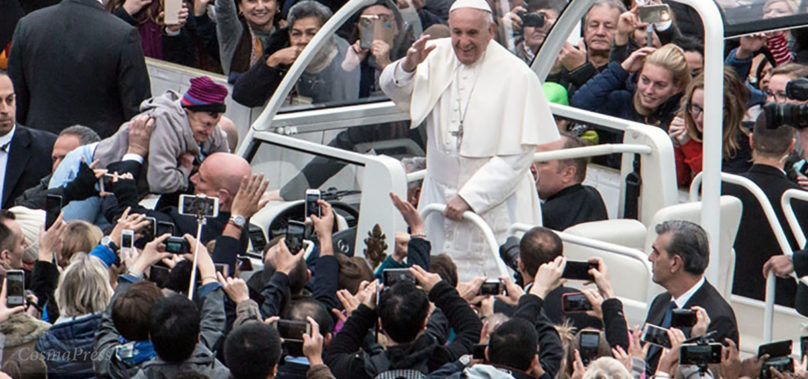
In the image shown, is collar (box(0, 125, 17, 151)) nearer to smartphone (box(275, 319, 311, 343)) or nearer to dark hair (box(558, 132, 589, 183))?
dark hair (box(558, 132, 589, 183))

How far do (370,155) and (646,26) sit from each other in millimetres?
2618

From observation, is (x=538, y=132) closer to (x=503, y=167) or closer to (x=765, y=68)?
(x=503, y=167)

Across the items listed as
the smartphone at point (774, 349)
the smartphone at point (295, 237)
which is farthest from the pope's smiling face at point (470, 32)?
the smartphone at point (774, 349)

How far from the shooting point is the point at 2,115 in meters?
8.50

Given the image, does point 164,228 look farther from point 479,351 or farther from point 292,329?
point 479,351

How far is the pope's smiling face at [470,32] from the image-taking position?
7.57 meters

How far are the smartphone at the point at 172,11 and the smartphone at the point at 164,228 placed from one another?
4.63 metres

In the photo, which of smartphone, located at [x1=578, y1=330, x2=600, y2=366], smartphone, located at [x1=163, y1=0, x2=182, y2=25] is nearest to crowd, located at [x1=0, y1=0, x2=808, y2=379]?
smartphone, located at [x1=578, y1=330, x2=600, y2=366]

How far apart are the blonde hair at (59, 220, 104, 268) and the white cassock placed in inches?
64.5

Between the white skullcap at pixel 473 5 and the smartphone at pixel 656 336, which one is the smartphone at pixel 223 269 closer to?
the smartphone at pixel 656 336

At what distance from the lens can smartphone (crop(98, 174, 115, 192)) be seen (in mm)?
7504

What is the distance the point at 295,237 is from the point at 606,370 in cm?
179

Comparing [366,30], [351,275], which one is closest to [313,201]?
[351,275]

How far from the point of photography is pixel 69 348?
6105 mm
